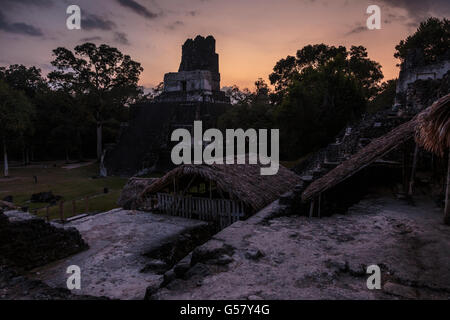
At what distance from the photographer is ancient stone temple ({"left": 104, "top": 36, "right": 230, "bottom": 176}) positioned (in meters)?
23.0

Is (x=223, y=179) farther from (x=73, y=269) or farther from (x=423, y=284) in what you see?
(x=423, y=284)

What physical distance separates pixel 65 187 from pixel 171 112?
38.6ft

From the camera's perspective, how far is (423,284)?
Answer: 3.06m

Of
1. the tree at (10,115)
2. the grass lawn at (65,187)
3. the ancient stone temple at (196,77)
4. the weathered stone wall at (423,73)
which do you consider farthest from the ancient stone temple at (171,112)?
the weathered stone wall at (423,73)

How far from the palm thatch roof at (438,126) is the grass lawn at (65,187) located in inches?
490

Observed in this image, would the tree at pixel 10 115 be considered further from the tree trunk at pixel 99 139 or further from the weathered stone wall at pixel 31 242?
the weathered stone wall at pixel 31 242

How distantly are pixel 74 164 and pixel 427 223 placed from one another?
3086 cm

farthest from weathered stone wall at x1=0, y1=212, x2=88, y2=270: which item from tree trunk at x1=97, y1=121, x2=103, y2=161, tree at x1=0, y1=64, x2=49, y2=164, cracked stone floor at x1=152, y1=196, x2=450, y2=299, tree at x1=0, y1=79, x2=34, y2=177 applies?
tree at x1=0, y1=64, x2=49, y2=164

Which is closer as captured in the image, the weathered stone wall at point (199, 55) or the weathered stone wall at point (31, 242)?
the weathered stone wall at point (31, 242)

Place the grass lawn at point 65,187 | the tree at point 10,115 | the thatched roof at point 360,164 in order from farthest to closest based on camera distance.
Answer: the tree at point 10,115, the grass lawn at point 65,187, the thatched roof at point 360,164

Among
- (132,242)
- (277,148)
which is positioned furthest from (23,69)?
(132,242)

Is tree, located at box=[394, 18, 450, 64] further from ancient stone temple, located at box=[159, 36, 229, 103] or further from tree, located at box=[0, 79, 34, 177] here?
tree, located at box=[0, 79, 34, 177]

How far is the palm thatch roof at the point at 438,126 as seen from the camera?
160 inches

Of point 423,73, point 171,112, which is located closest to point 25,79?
point 171,112
